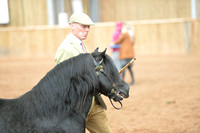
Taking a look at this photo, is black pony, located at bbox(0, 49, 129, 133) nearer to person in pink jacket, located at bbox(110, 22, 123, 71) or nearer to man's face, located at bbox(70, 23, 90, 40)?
man's face, located at bbox(70, 23, 90, 40)

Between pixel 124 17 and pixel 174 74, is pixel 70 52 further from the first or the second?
pixel 124 17

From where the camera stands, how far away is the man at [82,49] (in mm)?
3227

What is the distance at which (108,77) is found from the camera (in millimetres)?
2932

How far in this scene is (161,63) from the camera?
14.3 meters

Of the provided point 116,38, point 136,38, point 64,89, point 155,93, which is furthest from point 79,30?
point 136,38

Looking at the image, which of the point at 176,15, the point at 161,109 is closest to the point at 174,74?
the point at 161,109

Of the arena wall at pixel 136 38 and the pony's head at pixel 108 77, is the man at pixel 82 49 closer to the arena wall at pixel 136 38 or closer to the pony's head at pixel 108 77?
the pony's head at pixel 108 77

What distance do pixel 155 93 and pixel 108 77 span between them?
5810 mm

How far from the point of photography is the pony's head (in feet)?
9.46

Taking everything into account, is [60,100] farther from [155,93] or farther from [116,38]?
[116,38]

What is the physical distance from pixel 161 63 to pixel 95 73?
11.8 metres

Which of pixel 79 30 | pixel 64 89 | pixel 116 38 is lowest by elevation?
pixel 64 89

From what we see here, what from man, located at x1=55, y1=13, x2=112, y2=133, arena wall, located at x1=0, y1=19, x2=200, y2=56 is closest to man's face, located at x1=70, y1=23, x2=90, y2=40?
man, located at x1=55, y1=13, x2=112, y2=133

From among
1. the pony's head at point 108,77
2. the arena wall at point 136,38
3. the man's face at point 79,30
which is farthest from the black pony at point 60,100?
the arena wall at point 136,38
